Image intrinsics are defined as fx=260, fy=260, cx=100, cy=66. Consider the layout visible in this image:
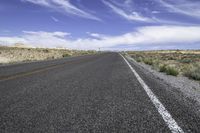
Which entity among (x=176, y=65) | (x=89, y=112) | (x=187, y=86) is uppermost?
(x=89, y=112)

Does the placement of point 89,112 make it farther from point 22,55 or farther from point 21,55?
point 22,55

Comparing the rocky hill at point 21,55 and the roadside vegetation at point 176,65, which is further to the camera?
the rocky hill at point 21,55

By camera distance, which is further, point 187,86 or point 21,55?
point 21,55

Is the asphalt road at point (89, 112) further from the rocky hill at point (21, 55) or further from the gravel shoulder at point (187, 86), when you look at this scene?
the rocky hill at point (21, 55)

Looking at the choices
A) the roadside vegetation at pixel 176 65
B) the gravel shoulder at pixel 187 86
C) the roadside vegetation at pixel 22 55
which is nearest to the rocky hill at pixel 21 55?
the roadside vegetation at pixel 22 55

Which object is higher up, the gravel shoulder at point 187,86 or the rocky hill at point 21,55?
the gravel shoulder at point 187,86

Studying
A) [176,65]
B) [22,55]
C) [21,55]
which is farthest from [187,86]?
[22,55]

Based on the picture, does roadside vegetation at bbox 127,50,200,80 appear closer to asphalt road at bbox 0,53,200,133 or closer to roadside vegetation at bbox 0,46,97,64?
asphalt road at bbox 0,53,200,133

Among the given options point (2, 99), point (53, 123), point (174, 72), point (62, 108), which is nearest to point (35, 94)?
point (2, 99)

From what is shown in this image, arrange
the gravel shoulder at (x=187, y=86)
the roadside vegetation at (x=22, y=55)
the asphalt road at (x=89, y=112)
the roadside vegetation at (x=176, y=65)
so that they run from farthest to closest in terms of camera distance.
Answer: the roadside vegetation at (x=22, y=55) → the roadside vegetation at (x=176, y=65) → the gravel shoulder at (x=187, y=86) → the asphalt road at (x=89, y=112)

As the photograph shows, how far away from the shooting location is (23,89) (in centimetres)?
762

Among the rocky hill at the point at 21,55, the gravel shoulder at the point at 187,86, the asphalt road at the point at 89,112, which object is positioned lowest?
the rocky hill at the point at 21,55

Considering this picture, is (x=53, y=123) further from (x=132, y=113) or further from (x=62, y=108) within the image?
(x=132, y=113)

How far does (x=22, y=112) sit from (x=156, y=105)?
2.76m
